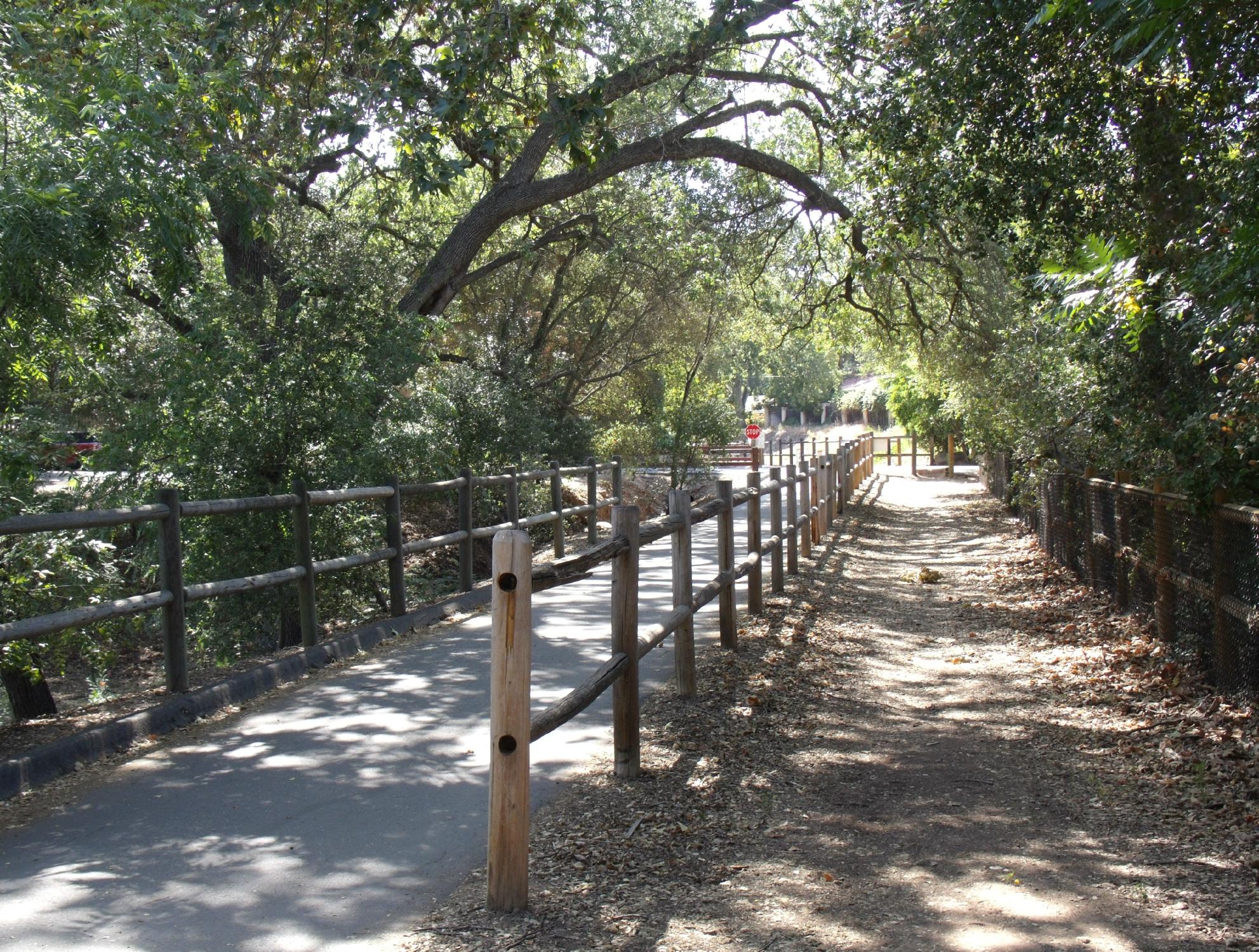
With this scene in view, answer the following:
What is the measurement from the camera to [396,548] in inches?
405

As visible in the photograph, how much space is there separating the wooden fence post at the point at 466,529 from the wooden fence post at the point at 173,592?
15.6 feet

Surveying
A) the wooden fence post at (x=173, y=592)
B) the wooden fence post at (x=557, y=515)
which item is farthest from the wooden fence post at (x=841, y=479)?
the wooden fence post at (x=173, y=592)

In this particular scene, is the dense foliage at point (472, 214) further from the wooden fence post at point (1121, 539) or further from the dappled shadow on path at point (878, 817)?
the dappled shadow on path at point (878, 817)

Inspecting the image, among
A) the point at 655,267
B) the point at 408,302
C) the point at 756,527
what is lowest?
the point at 756,527

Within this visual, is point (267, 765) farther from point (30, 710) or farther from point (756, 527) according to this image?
point (756, 527)

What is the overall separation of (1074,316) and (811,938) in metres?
6.52

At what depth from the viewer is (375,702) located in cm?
759

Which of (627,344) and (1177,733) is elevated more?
(627,344)

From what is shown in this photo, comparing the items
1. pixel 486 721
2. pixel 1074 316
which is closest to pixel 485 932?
pixel 486 721

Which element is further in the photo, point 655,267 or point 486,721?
point 655,267

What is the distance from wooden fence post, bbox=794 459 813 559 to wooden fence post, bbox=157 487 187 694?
30.5 feet

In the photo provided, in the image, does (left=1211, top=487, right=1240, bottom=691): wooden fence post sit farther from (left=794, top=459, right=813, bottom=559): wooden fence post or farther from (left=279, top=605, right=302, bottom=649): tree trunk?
(left=794, top=459, right=813, bottom=559): wooden fence post

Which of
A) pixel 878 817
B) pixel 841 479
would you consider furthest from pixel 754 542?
pixel 841 479

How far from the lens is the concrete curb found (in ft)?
18.7
